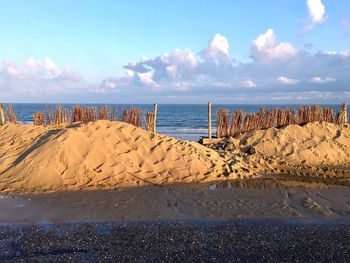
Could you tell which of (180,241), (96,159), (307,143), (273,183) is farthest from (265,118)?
(180,241)

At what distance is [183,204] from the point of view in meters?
7.49

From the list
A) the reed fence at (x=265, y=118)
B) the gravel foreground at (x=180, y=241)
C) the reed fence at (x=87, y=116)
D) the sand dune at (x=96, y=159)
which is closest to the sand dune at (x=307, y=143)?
the reed fence at (x=265, y=118)

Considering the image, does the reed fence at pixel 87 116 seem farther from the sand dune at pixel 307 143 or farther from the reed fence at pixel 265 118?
the sand dune at pixel 307 143

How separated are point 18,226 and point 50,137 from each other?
4367 millimetres

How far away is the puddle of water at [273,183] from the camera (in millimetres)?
9039

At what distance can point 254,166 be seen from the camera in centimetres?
1099

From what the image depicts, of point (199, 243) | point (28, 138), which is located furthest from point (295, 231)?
point (28, 138)

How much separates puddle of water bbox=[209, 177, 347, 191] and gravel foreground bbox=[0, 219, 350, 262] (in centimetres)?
249

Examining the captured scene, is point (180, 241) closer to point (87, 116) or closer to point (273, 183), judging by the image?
point (273, 183)

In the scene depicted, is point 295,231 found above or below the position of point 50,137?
below

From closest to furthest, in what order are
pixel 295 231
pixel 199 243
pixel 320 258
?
pixel 320 258
pixel 199 243
pixel 295 231

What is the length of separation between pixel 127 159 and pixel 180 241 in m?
4.63

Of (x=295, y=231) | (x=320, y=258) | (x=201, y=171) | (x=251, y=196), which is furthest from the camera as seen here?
(x=201, y=171)

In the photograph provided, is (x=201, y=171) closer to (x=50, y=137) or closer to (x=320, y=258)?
(x=50, y=137)
